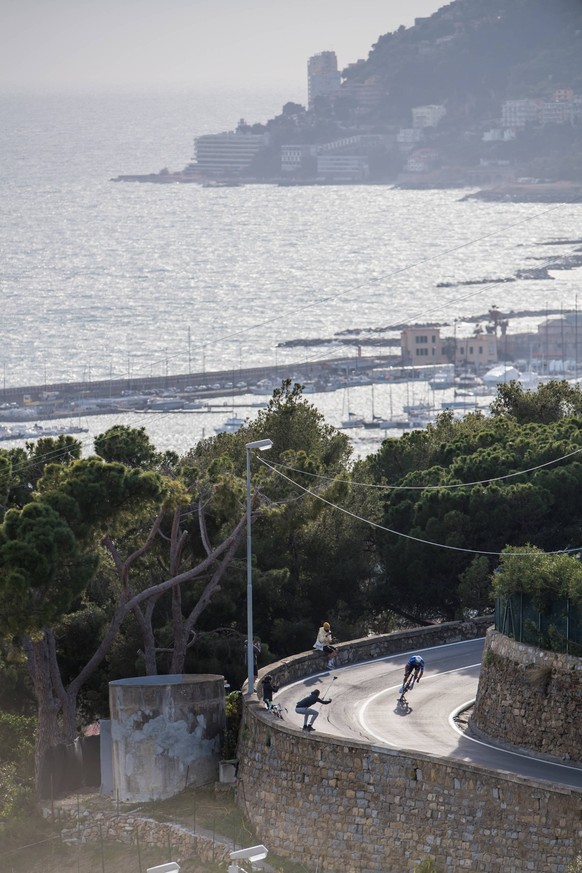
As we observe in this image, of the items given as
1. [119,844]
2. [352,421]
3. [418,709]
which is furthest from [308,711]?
[352,421]

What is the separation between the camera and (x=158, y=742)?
84.1 feet

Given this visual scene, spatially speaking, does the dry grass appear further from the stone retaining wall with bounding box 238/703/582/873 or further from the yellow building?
the yellow building

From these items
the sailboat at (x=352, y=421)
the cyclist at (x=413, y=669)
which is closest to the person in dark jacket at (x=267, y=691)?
the cyclist at (x=413, y=669)

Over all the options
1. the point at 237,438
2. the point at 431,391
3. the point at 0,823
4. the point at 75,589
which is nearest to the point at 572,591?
the point at 75,589

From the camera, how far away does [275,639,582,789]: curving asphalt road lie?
23.1 meters

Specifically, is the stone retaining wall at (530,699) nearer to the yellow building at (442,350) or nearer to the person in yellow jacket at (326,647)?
the person in yellow jacket at (326,647)

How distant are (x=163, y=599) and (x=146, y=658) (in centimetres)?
412

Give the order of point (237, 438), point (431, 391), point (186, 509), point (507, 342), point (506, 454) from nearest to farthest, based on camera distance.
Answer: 1. point (186, 509)
2. point (506, 454)
3. point (237, 438)
4. point (431, 391)
5. point (507, 342)

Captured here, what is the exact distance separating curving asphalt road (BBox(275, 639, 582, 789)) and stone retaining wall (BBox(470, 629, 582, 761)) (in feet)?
1.02

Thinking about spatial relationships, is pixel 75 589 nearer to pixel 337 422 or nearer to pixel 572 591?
pixel 572 591

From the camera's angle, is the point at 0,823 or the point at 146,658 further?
the point at 146,658

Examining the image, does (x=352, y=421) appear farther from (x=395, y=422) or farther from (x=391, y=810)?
(x=391, y=810)

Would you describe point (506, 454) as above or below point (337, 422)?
above

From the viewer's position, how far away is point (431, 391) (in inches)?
5773
